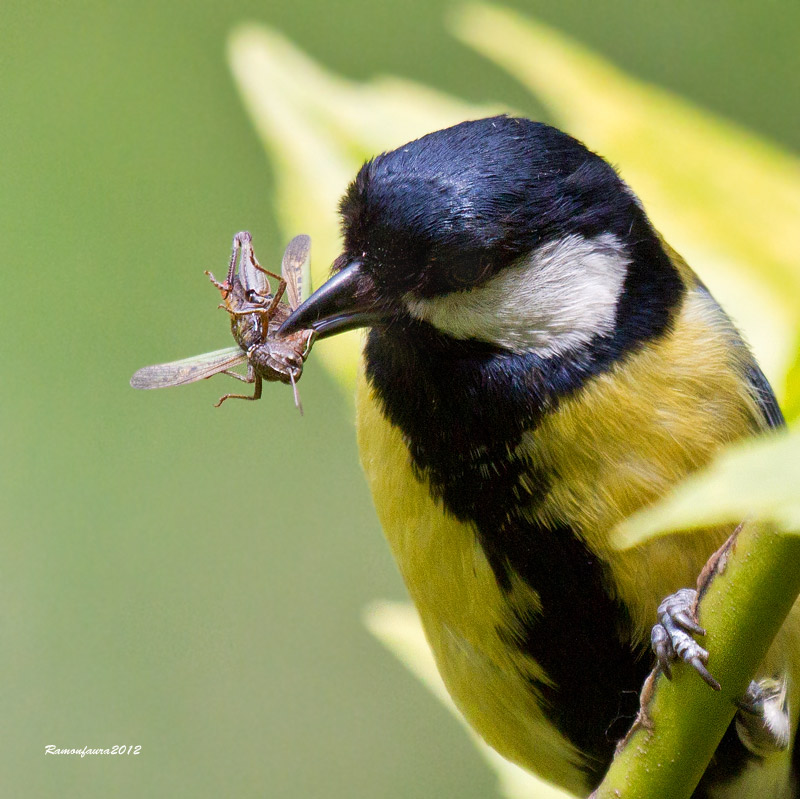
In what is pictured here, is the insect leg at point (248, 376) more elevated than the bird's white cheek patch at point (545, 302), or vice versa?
the insect leg at point (248, 376)

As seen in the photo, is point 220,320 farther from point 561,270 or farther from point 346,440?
point 561,270

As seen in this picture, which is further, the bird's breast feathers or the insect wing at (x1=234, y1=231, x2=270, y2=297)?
the insect wing at (x1=234, y1=231, x2=270, y2=297)

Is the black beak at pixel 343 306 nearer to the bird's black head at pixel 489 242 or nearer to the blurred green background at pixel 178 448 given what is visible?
the bird's black head at pixel 489 242

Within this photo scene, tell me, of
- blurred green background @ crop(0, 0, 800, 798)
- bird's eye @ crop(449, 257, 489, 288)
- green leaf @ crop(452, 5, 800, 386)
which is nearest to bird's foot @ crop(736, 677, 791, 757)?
green leaf @ crop(452, 5, 800, 386)

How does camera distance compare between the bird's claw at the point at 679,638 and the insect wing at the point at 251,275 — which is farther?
the insect wing at the point at 251,275

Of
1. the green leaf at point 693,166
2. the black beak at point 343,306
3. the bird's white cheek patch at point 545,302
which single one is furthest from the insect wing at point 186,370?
the green leaf at point 693,166

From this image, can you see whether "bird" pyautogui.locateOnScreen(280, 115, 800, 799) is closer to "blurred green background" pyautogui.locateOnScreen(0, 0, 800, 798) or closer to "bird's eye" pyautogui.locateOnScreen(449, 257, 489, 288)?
"bird's eye" pyautogui.locateOnScreen(449, 257, 489, 288)

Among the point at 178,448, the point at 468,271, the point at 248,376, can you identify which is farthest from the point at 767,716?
the point at 178,448
